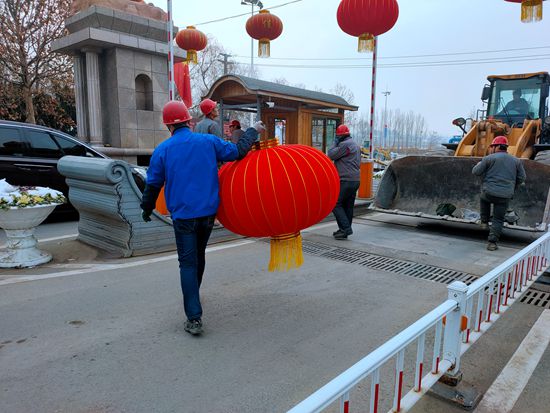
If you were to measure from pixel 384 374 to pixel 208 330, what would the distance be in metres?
1.45

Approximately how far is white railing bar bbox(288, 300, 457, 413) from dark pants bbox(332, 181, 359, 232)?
4.33 meters

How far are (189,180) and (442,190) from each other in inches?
240

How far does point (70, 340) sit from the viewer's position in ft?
10.3

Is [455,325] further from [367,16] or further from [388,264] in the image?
[367,16]

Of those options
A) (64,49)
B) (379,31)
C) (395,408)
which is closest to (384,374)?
(395,408)

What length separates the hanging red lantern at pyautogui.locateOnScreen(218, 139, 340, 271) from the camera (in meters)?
2.89

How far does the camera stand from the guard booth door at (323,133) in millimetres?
12344

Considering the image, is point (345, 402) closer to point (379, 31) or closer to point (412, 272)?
point (412, 272)

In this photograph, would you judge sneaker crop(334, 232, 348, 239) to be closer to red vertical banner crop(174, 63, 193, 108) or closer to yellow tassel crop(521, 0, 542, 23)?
yellow tassel crop(521, 0, 542, 23)

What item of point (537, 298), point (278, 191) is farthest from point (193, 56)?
point (537, 298)

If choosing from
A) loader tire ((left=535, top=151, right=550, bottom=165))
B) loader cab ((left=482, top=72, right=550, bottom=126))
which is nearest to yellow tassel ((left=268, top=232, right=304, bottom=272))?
loader tire ((left=535, top=151, right=550, bottom=165))

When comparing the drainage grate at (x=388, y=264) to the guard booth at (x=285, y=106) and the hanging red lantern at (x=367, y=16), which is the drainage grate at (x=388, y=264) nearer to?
the hanging red lantern at (x=367, y=16)

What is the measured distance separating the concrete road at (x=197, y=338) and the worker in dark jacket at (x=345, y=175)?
114 centimetres

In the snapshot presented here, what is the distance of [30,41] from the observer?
15500 mm
